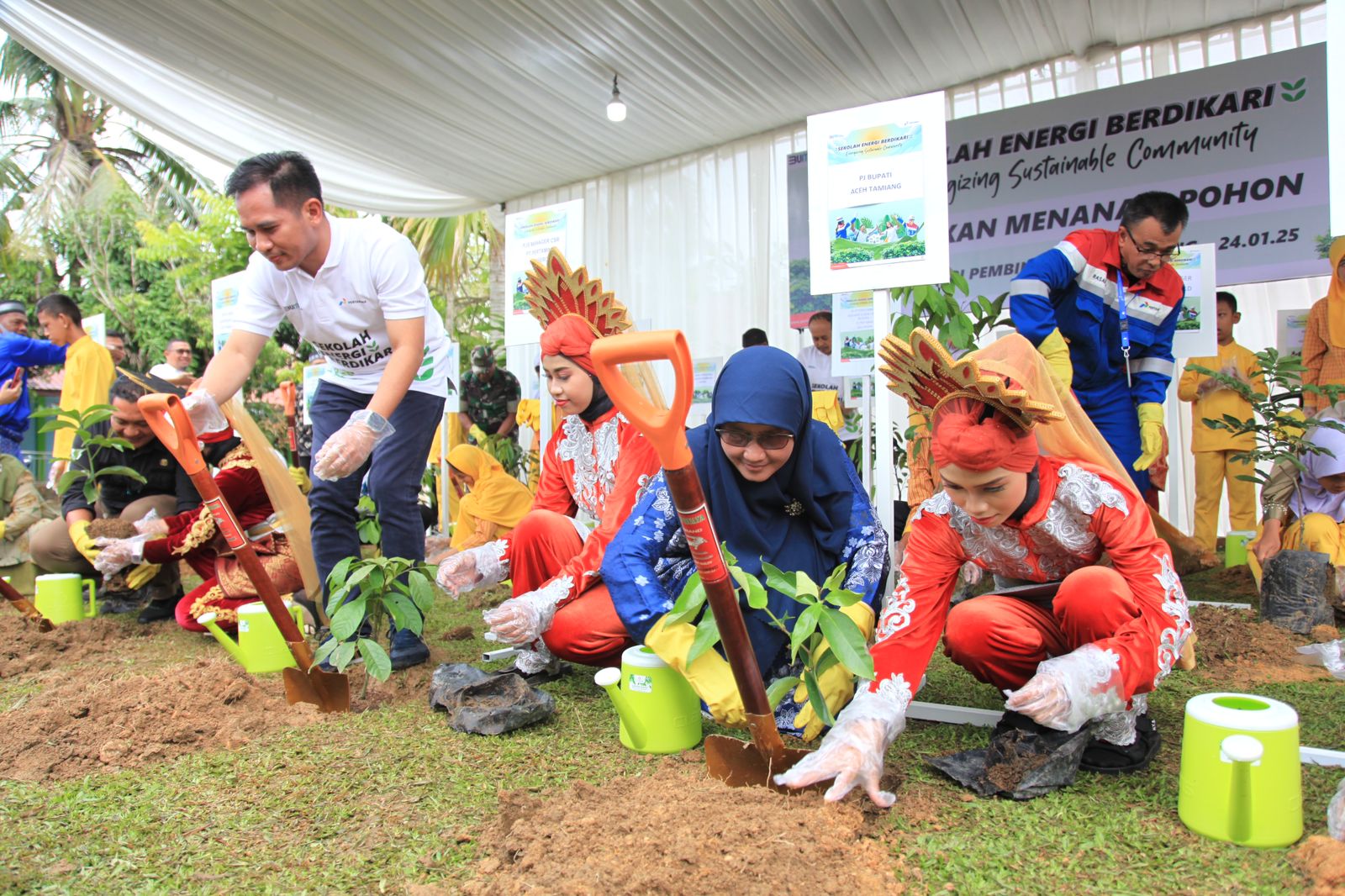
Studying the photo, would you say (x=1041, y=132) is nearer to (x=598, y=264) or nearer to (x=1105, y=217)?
(x=1105, y=217)

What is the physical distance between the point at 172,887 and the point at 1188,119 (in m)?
5.92

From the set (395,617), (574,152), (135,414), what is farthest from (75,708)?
(574,152)

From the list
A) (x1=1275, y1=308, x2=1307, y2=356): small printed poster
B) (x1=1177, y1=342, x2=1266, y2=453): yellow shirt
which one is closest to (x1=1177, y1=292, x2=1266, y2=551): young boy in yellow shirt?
(x1=1177, y1=342, x2=1266, y2=453): yellow shirt

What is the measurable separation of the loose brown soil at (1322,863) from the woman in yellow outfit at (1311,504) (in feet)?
7.42

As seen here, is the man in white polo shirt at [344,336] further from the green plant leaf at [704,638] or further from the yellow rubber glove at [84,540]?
the yellow rubber glove at [84,540]

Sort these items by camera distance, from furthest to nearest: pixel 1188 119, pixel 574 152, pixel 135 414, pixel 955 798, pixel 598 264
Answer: pixel 598 264
pixel 574 152
pixel 1188 119
pixel 135 414
pixel 955 798

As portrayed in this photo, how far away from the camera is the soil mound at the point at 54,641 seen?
9.75 ft

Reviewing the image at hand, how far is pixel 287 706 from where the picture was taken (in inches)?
89.7

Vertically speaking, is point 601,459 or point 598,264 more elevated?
point 598,264

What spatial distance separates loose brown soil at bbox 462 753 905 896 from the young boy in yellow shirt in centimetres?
424

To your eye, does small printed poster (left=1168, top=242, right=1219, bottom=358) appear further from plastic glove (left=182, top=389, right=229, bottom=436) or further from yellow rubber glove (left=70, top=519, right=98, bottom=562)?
yellow rubber glove (left=70, top=519, right=98, bottom=562)

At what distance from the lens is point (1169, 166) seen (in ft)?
16.9

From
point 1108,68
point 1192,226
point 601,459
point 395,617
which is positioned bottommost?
point 395,617

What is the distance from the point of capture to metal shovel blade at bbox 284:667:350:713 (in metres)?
2.26
